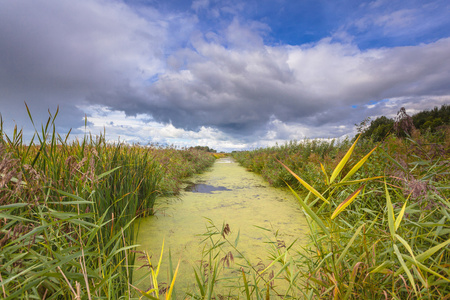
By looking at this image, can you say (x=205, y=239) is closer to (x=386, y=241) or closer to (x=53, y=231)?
(x=53, y=231)

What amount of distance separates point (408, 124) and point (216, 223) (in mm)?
2463

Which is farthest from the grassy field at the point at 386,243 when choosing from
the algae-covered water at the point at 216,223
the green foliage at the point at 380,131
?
the green foliage at the point at 380,131

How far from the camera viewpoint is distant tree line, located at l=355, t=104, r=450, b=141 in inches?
79.4

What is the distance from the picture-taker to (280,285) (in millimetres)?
1635

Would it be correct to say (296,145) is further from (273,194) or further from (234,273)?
(234,273)

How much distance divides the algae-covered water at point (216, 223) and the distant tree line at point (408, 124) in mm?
1557

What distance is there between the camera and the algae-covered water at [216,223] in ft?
6.60

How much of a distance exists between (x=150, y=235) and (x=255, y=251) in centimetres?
126

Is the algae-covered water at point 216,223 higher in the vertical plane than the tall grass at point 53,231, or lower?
lower

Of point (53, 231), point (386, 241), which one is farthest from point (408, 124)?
point (53, 231)

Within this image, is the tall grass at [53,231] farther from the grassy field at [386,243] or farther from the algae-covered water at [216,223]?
the grassy field at [386,243]

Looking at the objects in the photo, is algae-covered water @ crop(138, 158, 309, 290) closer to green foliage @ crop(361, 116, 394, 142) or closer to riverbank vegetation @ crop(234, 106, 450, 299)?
riverbank vegetation @ crop(234, 106, 450, 299)

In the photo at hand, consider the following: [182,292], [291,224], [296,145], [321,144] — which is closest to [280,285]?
[182,292]

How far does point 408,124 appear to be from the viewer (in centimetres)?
201
